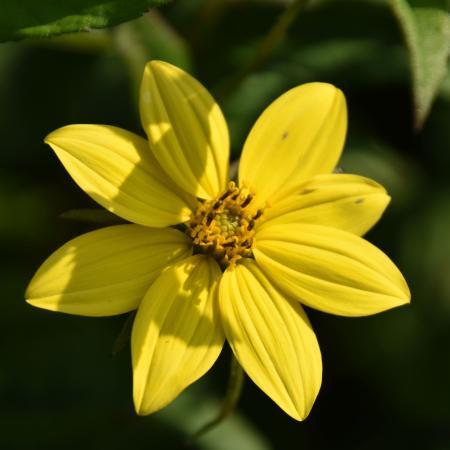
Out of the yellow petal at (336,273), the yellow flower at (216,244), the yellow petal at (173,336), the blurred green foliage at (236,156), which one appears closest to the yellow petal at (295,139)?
the yellow flower at (216,244)

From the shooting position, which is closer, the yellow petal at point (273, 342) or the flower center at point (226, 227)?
the yellow petal at point (273, 342)

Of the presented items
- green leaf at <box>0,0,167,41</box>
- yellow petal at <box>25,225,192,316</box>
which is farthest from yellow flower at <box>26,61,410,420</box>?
green leaf at <box>0,0,167,41</box>

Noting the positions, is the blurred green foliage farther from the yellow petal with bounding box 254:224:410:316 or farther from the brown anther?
the yellow petal with bounding box 254:224:410:316

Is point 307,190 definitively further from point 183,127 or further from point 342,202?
point 183,127

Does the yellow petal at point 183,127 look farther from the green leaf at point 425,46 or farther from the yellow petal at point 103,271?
the green leaf at point 425,46

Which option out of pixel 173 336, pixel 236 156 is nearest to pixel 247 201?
pixel 173 336

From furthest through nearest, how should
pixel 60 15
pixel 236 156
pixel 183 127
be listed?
pixel 236 156, pixel 183 127, pixel 60 15

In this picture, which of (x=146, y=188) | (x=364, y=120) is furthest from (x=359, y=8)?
(x=146, y=188)
